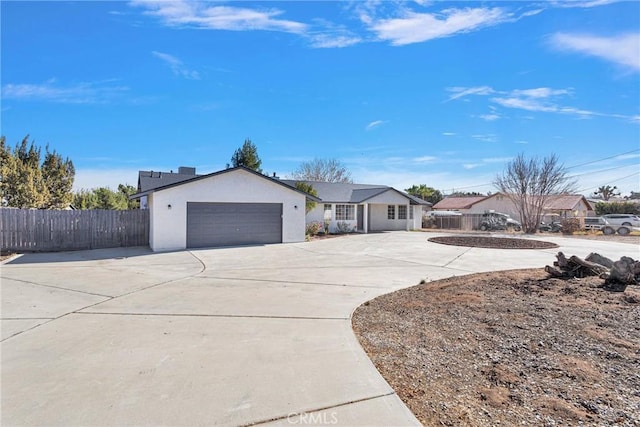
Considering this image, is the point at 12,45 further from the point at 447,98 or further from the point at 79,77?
the point at 447,98

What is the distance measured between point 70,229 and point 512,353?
16323 mm

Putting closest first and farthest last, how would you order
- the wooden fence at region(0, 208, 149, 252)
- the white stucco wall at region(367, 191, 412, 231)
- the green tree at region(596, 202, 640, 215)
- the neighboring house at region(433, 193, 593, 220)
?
the wooden fence at region(0, 208, 149, 252) → the white stucco wall at region(367, 191, 412, 231) → the neighboring house at region(433, 193, 593, 220) → the green tree at region(596, 202, 640, 215)

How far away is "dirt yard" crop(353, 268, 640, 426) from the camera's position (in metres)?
2.53

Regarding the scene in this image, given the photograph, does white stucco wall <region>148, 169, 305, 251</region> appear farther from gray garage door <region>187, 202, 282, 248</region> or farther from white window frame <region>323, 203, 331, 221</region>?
white window frame <region>323, 203, 331, 221</region>

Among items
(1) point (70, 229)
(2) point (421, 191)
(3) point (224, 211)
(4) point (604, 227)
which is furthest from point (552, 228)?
(1) point (70, 229)

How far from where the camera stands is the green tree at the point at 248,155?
24.3 m

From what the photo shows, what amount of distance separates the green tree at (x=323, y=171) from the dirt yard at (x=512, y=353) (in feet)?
130

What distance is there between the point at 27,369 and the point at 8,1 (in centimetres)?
856

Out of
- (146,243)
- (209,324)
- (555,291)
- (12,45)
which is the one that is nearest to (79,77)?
(12,45)

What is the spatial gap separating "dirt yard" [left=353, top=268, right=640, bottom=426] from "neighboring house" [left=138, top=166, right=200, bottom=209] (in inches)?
735

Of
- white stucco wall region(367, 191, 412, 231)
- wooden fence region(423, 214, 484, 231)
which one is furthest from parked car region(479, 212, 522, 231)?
white stucco wall region(367, 191, 412, 231)

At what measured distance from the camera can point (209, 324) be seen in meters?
4.51

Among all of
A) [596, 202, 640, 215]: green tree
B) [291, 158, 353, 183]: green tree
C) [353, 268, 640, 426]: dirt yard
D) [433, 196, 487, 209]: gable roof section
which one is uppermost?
[291, 158, 353, 183]: green tree

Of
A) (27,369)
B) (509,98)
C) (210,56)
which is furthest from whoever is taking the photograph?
(509,98)
